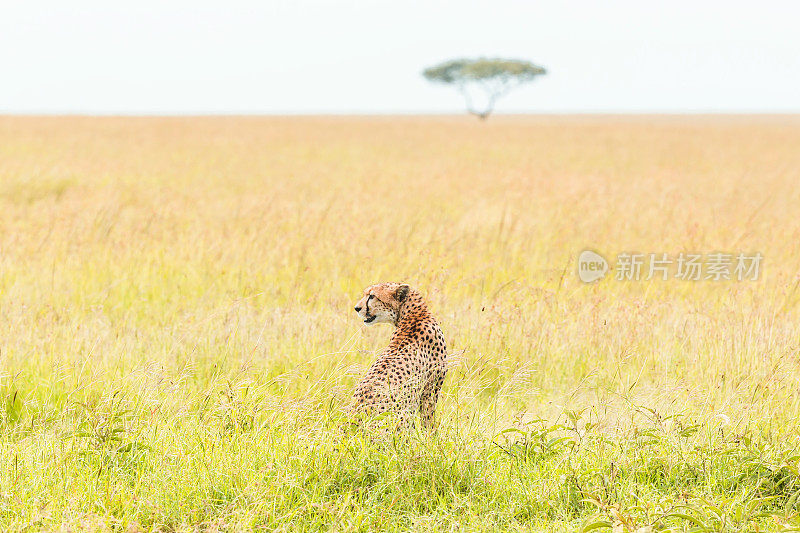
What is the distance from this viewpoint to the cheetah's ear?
2.84 metres

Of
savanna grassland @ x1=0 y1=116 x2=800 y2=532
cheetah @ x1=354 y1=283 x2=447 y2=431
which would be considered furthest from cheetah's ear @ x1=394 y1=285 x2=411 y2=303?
savanna grassland @ x1=0 y1=116 x2=800 y2=532

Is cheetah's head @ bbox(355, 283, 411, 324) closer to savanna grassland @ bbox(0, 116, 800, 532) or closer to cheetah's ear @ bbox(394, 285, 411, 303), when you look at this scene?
cheetah's ear @ bbox(394, 285, 411, 303)

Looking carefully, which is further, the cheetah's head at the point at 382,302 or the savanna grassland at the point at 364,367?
the cheetah's head at the point at 382,302

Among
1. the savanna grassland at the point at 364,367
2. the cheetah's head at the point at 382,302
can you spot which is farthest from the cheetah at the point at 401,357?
the savanna grassland at the point at 364,367

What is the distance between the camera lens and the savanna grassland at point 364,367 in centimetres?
268

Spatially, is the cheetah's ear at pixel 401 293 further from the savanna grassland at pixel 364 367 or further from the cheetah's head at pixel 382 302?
the savanna grassland at pixel 364 367

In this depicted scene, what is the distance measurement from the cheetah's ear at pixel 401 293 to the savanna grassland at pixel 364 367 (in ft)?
1.67

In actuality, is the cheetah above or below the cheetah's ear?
below

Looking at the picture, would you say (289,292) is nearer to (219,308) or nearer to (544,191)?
(219,308)

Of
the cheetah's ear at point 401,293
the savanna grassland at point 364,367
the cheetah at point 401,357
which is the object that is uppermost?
the cheetah's ear at point 401,293

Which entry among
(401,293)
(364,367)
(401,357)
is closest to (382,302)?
(401,293)

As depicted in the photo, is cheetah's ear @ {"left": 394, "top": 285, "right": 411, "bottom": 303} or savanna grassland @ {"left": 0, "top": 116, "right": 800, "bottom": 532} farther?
cheetah's ear @ {"left": 394, "top": 285, "right": 411, "bottom": 303}

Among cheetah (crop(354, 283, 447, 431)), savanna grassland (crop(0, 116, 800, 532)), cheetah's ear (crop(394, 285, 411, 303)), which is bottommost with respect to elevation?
savanna grassland (crop(0, 116, 800, 532))

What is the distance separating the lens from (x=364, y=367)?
374 cm
